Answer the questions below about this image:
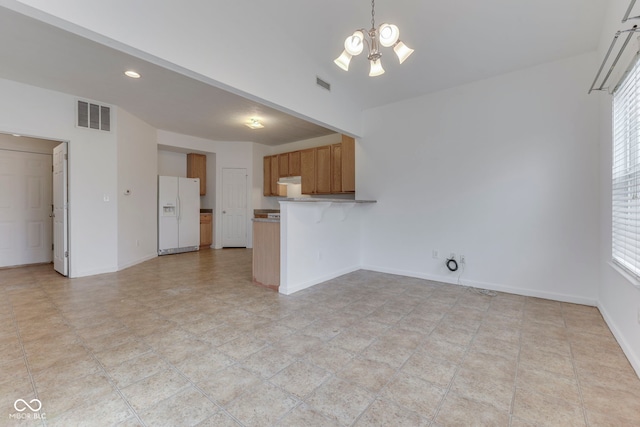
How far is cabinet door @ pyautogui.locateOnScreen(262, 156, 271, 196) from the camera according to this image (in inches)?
287

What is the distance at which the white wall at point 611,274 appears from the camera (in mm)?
1979

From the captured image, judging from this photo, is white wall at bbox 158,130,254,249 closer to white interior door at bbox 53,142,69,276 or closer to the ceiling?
the ceiling

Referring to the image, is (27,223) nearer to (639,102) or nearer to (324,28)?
(324,28)

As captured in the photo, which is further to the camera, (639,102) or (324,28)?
(324,28)

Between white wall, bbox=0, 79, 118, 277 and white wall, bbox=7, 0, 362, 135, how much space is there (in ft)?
9.49

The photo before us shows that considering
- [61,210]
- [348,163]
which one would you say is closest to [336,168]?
[348,163]

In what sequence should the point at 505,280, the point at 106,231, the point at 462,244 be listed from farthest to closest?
the point at 106,231
the point at 462,244
the point at 505,280

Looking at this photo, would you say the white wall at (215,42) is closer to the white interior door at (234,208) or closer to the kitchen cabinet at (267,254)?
the kitchen cabinet at (267,254)

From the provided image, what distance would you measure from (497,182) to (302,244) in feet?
8.71

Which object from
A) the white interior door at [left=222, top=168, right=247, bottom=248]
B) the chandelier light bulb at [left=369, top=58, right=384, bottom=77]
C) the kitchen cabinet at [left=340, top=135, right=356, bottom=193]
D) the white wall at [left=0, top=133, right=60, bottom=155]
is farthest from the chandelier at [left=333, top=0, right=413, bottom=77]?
the white wall at [left=0, top=133, right=60, bottom=155]

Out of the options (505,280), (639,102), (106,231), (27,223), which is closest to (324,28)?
(639,102)

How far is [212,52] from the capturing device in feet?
8.64

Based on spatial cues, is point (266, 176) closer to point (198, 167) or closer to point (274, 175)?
point (274, 175)

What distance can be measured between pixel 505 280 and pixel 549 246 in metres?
0.64
